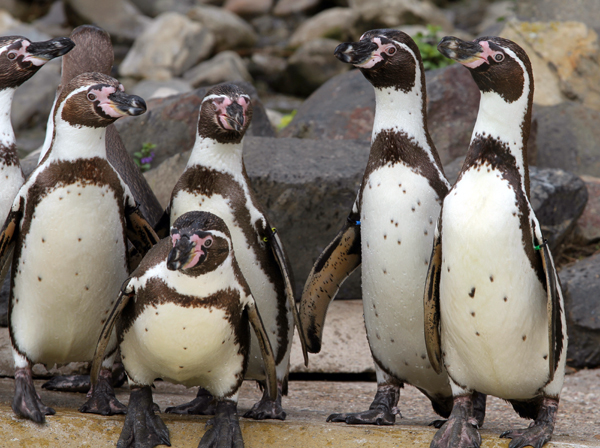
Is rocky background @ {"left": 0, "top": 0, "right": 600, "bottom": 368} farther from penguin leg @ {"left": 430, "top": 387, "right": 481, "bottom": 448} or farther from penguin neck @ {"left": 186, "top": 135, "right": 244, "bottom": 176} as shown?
penguin leg @ {"left": 430, "top": 387, "right": 481, "bottom": 448}

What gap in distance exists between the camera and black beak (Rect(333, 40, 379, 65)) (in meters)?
3.29

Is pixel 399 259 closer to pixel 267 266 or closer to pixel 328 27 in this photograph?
pixel 267 266

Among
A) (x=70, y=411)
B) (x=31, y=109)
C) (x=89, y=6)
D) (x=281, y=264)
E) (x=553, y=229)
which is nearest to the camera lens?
(x=70, y=411)

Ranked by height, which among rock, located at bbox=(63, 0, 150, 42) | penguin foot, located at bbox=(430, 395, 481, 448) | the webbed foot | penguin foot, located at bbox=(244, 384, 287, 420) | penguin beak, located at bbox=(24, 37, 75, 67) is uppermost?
penguin beak, located at bbox=(24, 37, 75, 67)

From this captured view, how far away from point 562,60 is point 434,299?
6.56 meters

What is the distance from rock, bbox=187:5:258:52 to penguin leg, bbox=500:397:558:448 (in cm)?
1289

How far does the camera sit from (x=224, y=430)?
303 centimetres

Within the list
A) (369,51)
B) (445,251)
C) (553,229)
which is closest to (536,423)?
(445,251)

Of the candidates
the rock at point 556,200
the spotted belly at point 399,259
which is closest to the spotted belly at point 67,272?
the spotted belly at point 399,259

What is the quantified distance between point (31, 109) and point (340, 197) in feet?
22.4

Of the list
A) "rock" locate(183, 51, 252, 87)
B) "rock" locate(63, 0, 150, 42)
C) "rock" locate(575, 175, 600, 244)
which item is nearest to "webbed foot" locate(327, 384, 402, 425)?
"rock" locate(575, 175, 600, 244)

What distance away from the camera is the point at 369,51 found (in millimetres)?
3342

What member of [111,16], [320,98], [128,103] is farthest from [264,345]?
[111,16]

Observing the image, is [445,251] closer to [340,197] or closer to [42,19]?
[340,197]
